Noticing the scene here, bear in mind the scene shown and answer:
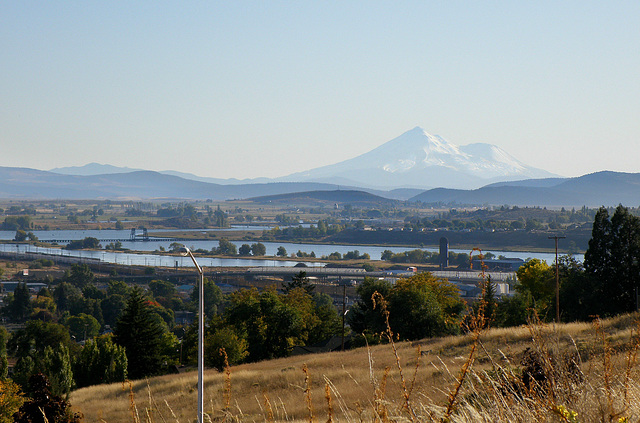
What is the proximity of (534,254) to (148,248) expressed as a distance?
8583 centimetres

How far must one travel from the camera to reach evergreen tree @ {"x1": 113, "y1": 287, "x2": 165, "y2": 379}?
3161 cm

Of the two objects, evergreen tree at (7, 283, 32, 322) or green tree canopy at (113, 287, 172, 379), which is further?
evergreen tree at (7, 283, 32, 322)

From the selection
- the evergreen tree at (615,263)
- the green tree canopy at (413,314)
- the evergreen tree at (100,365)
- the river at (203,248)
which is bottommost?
the river at (203,248)

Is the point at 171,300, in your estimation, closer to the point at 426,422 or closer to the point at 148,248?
the point at 426,422

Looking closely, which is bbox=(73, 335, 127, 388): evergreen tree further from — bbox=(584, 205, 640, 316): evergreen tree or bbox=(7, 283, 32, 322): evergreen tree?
bbox=(7, 283, 32, 322): evergreen tree

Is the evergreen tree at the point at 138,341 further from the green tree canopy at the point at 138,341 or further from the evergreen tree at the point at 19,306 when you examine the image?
the evergreen tree at the point at 19,306

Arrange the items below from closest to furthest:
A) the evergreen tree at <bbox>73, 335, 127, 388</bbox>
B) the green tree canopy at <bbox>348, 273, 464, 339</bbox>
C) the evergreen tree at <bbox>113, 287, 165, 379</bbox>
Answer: the evergreen tree at <bbox>73, 335, 127, 388</bbox>
the green tree canopy at <bbox>348, 273, 464, 339</bbox>
the evergreen tree at <bbox>113, 287, 165, 379</bbox>

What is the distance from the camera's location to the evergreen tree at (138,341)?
31609 mm

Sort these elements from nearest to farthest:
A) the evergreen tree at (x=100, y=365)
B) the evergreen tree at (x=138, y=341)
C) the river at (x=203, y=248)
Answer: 1. the evergreen tree at (x=100, y=365)
2. the evergreen tree at (x=138, y=341)
3. the river at (x=203, y=248)

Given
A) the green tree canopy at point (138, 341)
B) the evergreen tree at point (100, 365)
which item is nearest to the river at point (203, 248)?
the green tree canopy at point (138, 341)

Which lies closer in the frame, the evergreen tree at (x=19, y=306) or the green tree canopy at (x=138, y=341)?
the green tree canopy at (x=138, y=341)

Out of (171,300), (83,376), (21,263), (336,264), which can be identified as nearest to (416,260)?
(336,264)

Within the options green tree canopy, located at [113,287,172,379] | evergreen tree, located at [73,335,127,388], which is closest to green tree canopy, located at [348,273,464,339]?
green tree canopy, located at [113,287,172,379]

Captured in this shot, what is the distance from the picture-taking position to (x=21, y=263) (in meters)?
118
